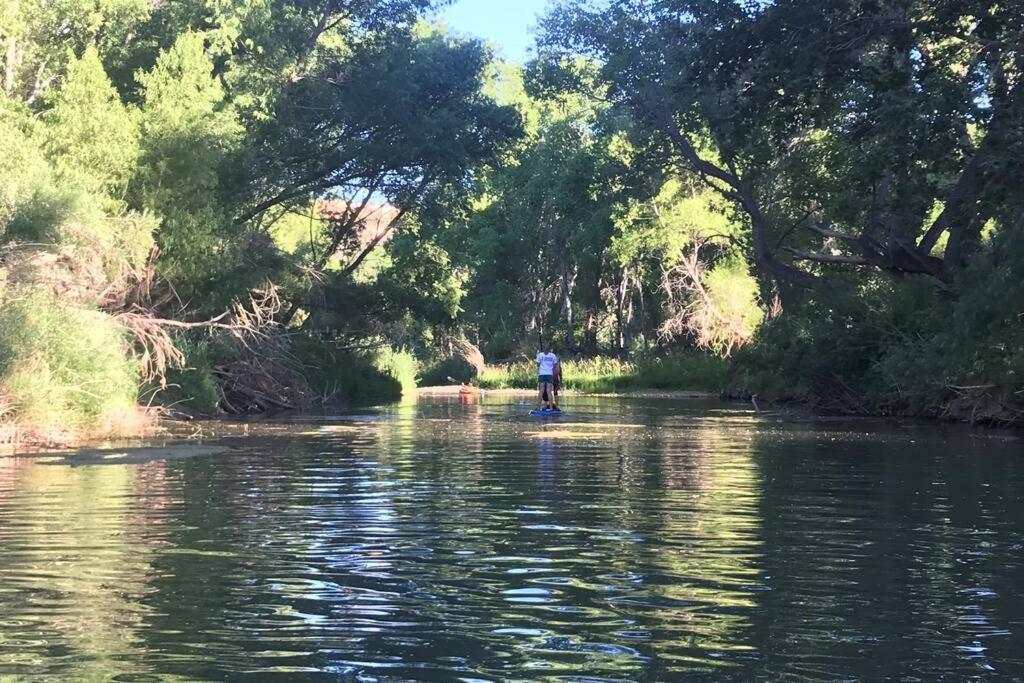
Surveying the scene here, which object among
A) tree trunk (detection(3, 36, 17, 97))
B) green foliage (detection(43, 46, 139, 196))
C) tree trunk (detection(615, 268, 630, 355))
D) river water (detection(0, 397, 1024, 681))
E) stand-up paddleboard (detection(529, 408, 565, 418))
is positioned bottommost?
river water (detection(0, 397, 1024, 681))

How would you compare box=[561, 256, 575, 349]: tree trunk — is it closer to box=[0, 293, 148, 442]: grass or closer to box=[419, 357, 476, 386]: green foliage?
box=[419, 357, 476, 386]: green foliage

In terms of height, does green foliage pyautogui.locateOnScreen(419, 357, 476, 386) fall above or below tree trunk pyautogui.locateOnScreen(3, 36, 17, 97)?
below

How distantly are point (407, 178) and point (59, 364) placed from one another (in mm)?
21772

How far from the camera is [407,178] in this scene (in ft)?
144

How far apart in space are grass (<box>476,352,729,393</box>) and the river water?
37.3 meters

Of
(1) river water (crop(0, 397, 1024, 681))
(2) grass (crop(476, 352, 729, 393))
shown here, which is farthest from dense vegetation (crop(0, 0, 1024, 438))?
(1) river water (crop(0, 397, 1024, 681))

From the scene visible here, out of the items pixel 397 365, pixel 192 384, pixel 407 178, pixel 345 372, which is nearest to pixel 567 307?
pixel 397 365

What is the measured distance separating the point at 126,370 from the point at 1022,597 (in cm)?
2021

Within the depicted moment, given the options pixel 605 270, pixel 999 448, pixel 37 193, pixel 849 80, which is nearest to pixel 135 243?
pixel 37 193

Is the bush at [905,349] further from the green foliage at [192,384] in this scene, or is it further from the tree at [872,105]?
the green foliage at [192,384]

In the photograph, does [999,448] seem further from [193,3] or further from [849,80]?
[193,3]

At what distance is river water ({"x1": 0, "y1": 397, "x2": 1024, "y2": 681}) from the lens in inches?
299

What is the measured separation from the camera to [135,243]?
29.8m

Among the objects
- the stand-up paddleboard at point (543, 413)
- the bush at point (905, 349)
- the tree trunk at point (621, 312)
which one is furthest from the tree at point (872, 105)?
the tree trunk at point (621, 312)
